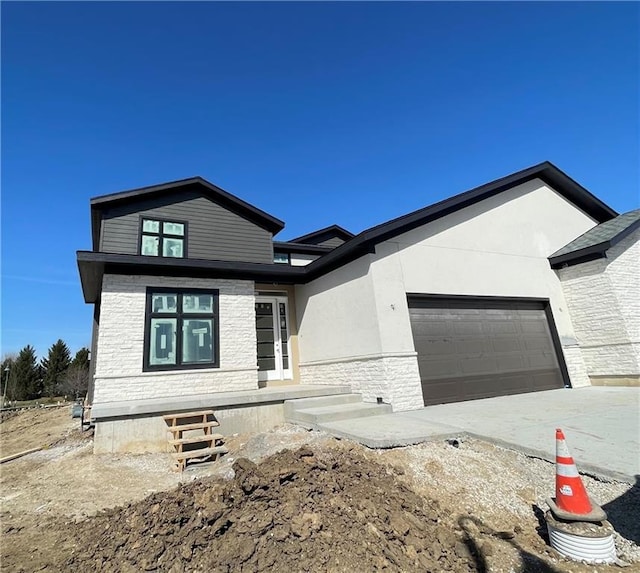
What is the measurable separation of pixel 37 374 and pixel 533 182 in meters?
36.6

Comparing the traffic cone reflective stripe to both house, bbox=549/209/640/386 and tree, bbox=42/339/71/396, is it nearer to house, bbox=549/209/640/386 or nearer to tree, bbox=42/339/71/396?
house, bbox=549/209/640/386

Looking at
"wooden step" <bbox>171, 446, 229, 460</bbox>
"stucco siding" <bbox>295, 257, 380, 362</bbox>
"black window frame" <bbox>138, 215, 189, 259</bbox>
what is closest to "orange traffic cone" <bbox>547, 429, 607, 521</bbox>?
"stucco siding" <bbox>295, 257, 380, 362</bbox>

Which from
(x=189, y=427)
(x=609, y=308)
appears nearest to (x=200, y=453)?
(x=189, y=427)

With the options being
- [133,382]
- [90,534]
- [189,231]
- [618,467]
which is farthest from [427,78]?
[90,534]

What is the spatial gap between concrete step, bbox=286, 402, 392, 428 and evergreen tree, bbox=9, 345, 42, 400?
30467mm

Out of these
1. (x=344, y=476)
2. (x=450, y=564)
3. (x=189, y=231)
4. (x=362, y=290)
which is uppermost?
(x=189, y=231)

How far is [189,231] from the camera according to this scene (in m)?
9.07

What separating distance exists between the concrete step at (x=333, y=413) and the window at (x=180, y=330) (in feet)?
9.10

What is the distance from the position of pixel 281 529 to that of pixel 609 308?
35.2 feet

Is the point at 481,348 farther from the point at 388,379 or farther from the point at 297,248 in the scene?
the point at 297,248

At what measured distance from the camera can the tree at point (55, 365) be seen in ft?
87.3

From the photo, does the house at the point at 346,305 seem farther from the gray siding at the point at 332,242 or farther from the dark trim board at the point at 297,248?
the gray siding at the point at 332,242

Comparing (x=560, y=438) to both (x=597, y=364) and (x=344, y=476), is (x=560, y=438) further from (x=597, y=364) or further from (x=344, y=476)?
(x=597, y=364)

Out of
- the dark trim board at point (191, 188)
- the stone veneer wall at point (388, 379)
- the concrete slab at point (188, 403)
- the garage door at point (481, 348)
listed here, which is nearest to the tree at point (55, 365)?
the dark trim board at point (191, 188)
